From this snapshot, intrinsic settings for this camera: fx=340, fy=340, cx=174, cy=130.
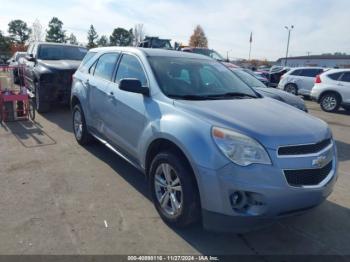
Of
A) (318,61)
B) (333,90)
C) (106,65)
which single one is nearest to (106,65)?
(106,65)

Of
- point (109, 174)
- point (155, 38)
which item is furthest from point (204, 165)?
point (155, 38)

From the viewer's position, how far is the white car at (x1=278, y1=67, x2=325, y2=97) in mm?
16034

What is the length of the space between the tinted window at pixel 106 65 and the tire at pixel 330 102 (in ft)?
33.0

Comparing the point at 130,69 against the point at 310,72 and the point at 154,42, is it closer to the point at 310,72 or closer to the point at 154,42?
the point at 310,72

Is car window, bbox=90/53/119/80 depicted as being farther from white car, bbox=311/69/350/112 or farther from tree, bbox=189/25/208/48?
tree, bbox=189/25/208/48

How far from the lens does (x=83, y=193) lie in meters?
4.32

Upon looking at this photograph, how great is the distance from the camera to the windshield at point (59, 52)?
10086 millimetres

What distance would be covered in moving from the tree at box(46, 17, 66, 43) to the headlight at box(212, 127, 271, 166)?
82.9 m

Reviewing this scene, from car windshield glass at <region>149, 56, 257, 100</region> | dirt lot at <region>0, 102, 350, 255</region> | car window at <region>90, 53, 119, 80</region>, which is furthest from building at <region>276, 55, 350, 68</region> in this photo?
dirt lot at <region>0, 102, 350, 255</region>

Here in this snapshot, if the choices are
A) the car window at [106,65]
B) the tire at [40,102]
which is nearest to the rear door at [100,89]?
the car window at [106,65]

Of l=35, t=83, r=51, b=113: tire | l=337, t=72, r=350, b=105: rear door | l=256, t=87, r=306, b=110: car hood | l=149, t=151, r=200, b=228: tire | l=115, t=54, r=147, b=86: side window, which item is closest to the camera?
l=149, t=151, r=200, b=228: tire

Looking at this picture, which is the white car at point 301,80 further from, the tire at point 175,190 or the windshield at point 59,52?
the tire at point 175,190

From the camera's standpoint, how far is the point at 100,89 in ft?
16.8

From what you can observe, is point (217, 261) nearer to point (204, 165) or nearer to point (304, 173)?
point (204, 165)
